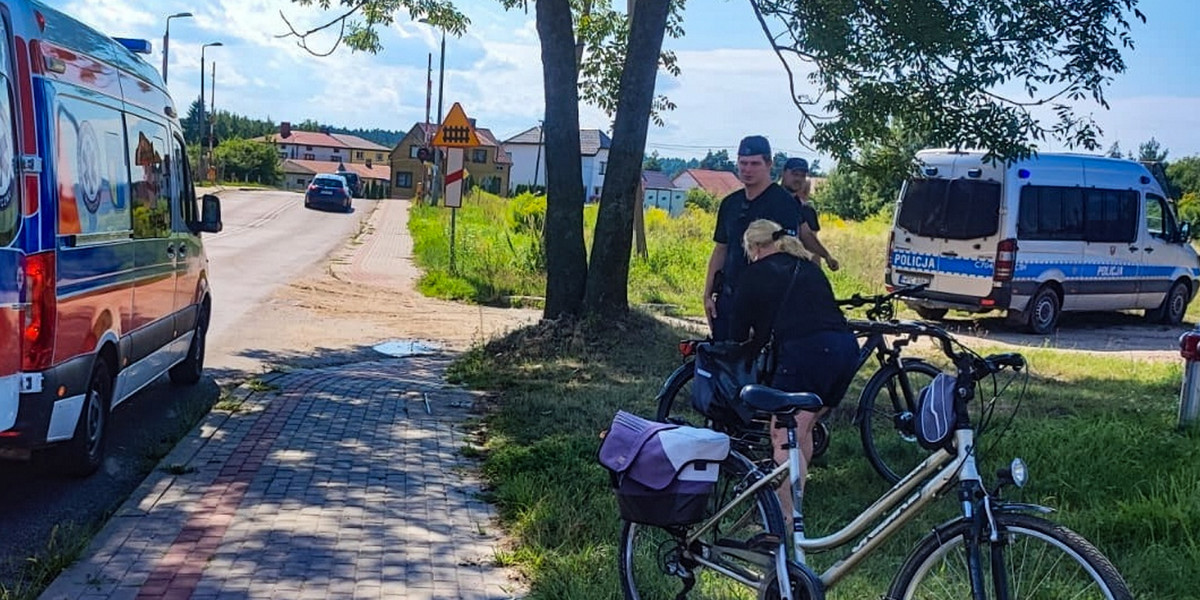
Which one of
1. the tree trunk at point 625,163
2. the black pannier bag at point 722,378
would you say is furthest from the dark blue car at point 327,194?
the black pannier bag at point 722,378

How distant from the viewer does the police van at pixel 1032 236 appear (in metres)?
16.0

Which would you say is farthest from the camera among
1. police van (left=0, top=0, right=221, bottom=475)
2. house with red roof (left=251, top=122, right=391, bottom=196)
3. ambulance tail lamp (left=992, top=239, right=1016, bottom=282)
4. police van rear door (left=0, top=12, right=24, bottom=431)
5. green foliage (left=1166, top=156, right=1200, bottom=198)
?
house with red roof (left=251, top=122, right=391, bottom=196)

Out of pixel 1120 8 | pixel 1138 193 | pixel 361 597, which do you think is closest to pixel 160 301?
pixel 361 597

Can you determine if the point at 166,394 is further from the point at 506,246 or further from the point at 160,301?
the point at 506,246

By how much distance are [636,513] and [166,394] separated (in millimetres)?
6501

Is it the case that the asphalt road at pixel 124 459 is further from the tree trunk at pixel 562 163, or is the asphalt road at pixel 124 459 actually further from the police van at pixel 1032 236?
the police van at pixel 1032 236

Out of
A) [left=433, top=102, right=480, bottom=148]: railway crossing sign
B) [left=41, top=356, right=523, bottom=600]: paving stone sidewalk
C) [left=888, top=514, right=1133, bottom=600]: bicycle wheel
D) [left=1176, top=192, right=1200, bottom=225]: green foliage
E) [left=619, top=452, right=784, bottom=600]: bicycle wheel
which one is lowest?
[left=41, top=356, right=523, bottom=600]: paving stone sidewalk

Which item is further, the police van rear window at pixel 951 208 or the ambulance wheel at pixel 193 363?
the police van rear window at pixel 951 208

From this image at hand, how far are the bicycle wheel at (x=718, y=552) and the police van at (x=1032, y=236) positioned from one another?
12.0m

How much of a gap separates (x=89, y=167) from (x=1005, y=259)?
1246 centimetres

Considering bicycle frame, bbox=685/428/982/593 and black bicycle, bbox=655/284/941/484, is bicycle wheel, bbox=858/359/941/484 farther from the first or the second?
bicycle frame, bbox=685/428/982/593

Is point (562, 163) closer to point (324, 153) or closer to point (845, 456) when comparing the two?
point (845, 456)

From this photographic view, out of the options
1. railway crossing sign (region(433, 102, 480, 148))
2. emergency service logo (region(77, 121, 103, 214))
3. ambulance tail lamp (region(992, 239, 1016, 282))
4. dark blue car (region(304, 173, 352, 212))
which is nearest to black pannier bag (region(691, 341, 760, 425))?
emergency service logo (region(77, 121, 103, 214))

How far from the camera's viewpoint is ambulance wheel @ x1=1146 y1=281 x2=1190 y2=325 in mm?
18688
